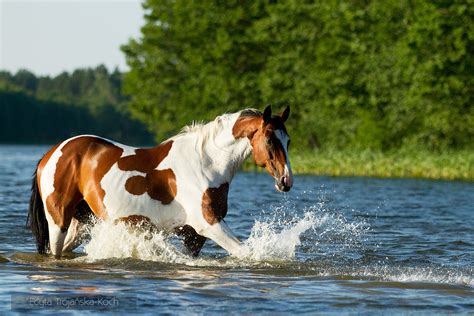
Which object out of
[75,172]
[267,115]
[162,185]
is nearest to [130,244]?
[162,185]

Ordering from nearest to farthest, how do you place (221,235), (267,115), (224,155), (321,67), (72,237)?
(267,115)
(221,235)
(224,155)
(72,237)
(321,67)

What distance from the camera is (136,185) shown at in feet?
37.3

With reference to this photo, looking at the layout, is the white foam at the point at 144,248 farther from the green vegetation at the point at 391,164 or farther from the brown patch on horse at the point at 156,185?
the green vegetation at the point at 391,164

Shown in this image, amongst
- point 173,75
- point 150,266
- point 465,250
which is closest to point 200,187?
point 150,266

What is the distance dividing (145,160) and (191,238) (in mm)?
1082

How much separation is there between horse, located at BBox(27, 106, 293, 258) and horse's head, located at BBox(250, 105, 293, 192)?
0.01 meters

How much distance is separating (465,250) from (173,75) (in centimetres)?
4558

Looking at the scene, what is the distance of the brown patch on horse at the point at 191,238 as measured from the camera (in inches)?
446

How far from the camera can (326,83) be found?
48.2m

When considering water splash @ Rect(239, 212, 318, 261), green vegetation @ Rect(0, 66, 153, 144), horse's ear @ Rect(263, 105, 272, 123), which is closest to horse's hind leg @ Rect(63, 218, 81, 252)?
water splash @ Rect(239, 212, 318, 261)

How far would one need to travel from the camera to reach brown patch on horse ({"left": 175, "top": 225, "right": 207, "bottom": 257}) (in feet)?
37.2

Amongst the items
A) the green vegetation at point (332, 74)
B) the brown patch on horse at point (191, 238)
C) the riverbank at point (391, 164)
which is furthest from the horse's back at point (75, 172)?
the green vegetation at point (332, 74)

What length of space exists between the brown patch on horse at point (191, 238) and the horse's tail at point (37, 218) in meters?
1.88

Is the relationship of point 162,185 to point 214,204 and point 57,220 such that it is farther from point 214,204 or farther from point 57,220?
point 57,220
